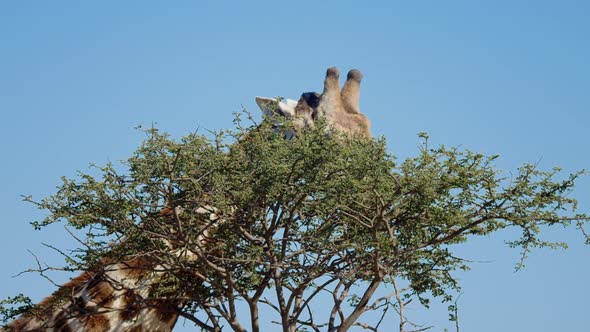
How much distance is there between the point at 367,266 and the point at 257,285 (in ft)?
6.91

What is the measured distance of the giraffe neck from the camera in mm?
19266

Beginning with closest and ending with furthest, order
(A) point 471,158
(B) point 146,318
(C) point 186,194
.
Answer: (C) point 186,194 < (A) point 471,158 < (B) point 146,318

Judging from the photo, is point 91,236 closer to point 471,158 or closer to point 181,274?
point 181,274

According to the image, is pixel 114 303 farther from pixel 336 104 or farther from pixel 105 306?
pixel 336 104

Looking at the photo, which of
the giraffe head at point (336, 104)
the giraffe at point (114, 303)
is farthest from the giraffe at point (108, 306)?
the giraffe head at point (336, 104)

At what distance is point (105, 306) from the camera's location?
1966 cm

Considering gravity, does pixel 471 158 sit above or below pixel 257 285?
above

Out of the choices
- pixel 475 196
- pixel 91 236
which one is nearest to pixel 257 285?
pixel 91 236

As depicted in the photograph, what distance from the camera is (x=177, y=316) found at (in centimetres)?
2048

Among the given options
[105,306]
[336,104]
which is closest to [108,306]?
[105,306]

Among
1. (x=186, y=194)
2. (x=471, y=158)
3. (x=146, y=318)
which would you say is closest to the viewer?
(x=186, y=194)

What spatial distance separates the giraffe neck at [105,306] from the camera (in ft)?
63.2

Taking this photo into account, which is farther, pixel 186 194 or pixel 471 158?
pixel 471 158

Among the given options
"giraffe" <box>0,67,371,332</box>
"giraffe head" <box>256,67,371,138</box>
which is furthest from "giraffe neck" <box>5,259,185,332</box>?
"giraffe head" <box>256,67,371,138</box>
